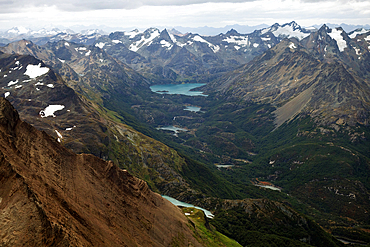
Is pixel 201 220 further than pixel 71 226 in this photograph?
Yes

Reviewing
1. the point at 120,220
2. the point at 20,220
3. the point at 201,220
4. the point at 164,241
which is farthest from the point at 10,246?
the point at 201,220

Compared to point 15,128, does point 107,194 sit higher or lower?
lower

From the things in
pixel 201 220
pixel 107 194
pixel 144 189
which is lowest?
pixel 201 220

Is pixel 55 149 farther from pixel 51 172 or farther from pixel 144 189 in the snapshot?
pixel 144 189

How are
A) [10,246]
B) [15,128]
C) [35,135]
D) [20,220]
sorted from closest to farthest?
[10,246]
[20,220]
[15,128]
[35,135]

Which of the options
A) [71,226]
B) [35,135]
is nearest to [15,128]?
[35,135]

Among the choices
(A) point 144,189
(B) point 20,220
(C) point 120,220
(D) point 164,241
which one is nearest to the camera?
(B) point 20,220
